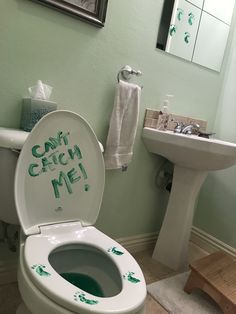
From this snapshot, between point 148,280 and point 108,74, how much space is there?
3.55ft

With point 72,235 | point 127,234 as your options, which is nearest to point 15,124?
point 72,235

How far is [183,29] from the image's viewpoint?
1503mm

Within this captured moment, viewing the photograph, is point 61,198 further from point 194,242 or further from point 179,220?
point 194,242

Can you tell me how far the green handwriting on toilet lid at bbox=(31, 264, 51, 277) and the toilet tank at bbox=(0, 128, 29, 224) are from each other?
27 centimetres

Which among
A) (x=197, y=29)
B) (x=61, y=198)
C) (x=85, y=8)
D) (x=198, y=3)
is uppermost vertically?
(x=198, y=3)

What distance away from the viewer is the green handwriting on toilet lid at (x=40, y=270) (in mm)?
731

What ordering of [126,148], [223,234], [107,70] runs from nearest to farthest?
[107,70], [126,148], [223,234]

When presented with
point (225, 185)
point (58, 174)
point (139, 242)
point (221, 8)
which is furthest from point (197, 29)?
point (139, 242)

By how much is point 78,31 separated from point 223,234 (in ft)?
4.87

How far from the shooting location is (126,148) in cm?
138

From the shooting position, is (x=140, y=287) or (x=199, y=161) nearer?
(x=140, y=287)

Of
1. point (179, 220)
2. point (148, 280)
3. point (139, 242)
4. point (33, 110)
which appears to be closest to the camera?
point (33, 110)

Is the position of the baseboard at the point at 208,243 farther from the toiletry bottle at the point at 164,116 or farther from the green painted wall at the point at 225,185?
the toiletry bottle at the point at 164,116

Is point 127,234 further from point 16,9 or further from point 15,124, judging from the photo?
point 16,9
